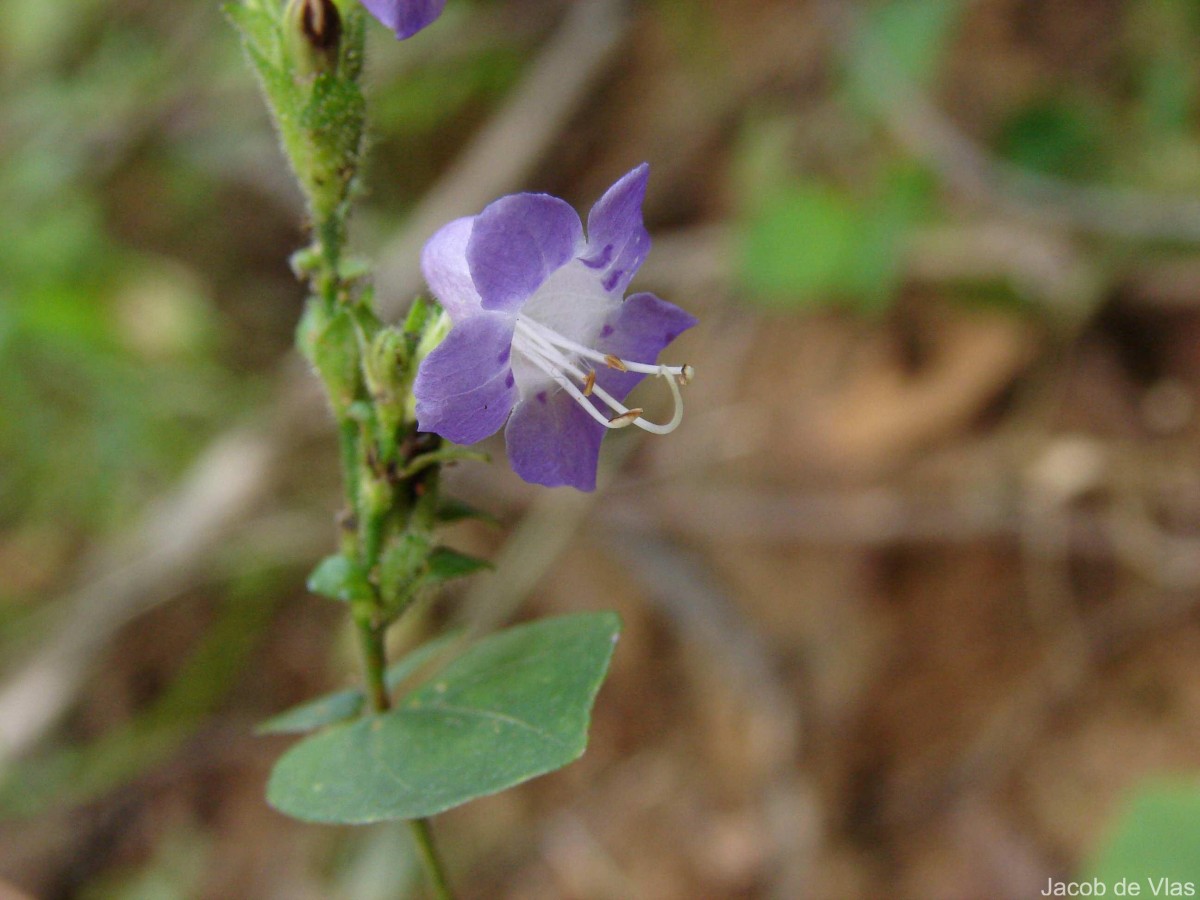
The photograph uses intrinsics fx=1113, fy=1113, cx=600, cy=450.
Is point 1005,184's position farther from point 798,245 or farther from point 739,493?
point 739,493

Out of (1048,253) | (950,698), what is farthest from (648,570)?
(1048,253)

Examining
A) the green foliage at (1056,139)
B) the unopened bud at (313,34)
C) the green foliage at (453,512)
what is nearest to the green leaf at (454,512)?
the green foliage at (453,512)

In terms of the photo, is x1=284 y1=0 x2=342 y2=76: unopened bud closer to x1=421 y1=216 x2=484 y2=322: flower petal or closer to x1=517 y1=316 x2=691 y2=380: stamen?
x1=421 y1=216 x2=484 y2=322: flower petal

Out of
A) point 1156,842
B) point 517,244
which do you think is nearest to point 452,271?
point 517,244

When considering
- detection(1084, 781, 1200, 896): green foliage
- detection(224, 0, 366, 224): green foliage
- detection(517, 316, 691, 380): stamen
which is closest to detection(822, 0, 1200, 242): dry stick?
detection(1084, 781, 1200, 896): green foliage

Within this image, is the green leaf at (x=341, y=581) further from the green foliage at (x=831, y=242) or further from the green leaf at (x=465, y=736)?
the green foliage at (x=831, y=242)
